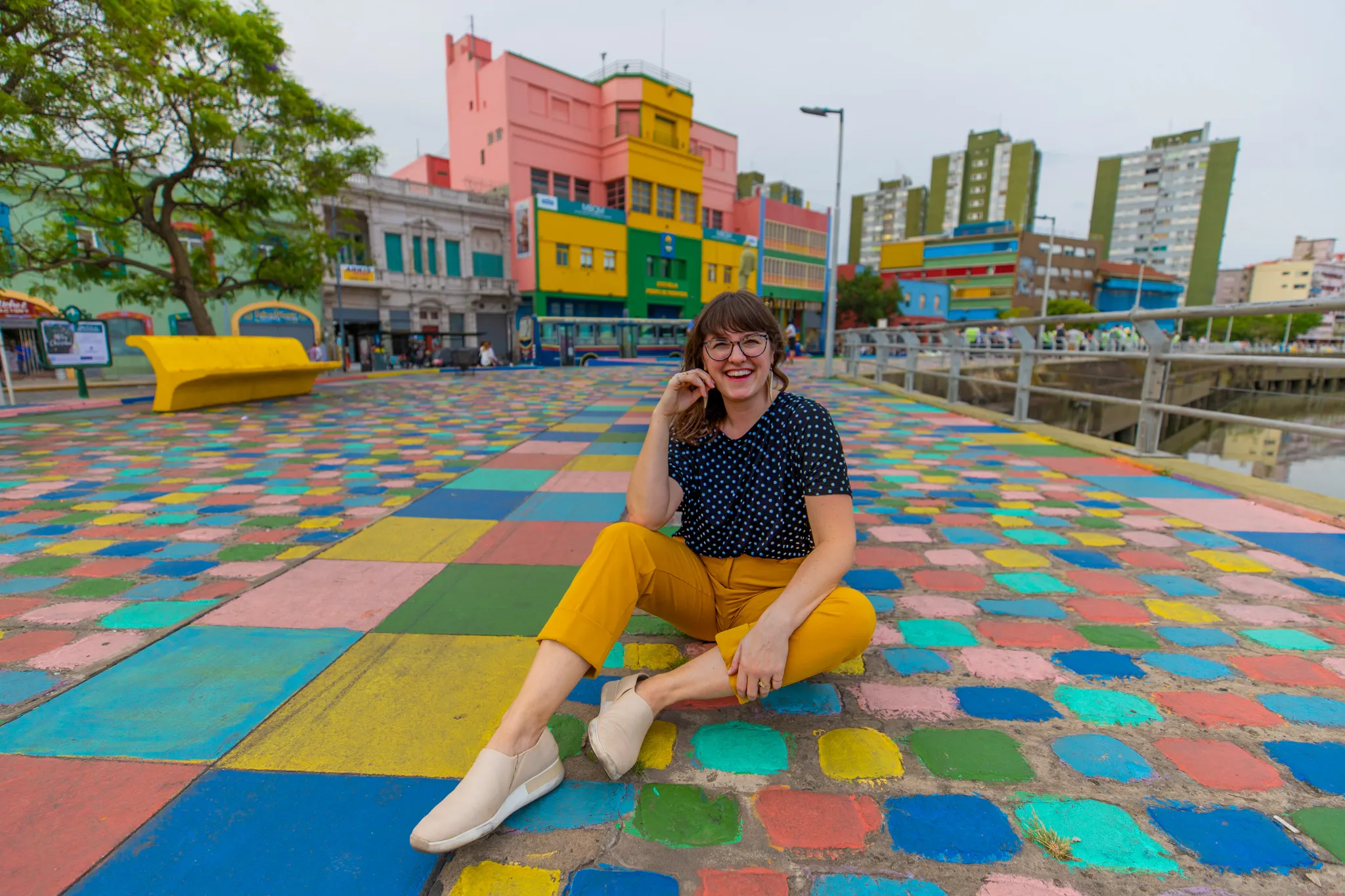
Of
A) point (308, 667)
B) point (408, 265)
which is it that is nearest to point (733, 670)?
point (308, 667)

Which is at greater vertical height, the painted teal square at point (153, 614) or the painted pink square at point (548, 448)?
the painted teal square at point (153, 614)

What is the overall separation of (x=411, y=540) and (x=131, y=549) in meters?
1.43

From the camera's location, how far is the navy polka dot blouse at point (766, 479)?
75.9 inches

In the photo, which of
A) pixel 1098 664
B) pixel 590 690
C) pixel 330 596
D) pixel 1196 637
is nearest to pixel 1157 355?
pixel 1196 637

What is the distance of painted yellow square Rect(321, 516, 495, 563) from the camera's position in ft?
10.9

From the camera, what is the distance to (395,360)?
87.2ft

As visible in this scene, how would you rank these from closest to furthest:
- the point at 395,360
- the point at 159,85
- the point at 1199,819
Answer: the point at 1199,819, the point at 159,85, the point at 395,360

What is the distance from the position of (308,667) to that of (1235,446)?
2018 centimetres

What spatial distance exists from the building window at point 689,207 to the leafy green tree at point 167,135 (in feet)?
81.0

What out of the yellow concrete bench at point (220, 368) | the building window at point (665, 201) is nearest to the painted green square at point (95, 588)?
the yellow concrete bench at point (220, 368)

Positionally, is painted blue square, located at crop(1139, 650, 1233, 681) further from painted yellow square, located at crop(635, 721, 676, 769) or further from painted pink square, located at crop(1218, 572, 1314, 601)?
painted yellow square, located at crop(635, 721, 676, 769)

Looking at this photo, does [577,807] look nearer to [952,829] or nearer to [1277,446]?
[952,829]

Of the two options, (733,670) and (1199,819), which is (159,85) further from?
(1199,819)

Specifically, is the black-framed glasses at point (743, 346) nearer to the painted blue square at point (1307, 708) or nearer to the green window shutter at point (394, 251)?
the painted blue square at point (1307, 708)
